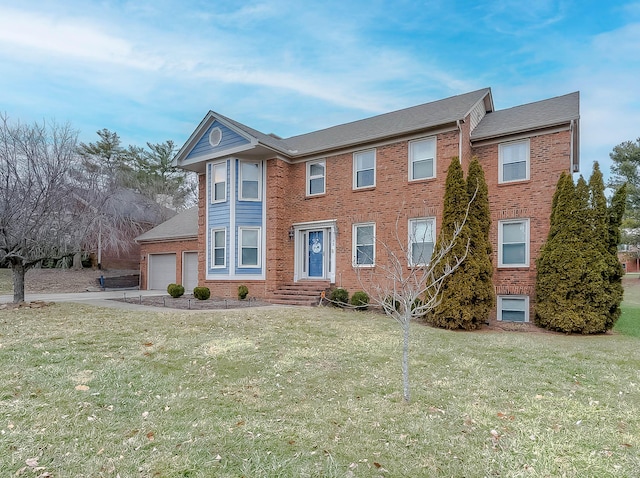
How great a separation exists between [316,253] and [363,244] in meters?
2.05

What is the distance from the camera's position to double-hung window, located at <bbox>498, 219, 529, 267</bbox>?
11289mm

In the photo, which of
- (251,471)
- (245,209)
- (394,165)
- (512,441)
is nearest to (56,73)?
(245,209)

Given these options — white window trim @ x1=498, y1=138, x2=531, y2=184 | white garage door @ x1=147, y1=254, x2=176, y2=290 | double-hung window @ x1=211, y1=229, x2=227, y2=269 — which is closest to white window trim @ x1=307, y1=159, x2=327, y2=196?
double-hung window @ x1=211, y1=229, x2=227, y2=269

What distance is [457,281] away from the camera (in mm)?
9406

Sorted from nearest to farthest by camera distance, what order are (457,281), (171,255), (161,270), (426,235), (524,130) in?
(457,281) → (524,130) → (426,235) → (171,255) → (161,270)

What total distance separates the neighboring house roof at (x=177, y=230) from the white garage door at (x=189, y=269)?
3.28ft

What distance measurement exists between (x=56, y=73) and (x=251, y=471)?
1649cm

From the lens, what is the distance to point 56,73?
45.7 ft

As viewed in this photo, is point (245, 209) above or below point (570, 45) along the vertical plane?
below

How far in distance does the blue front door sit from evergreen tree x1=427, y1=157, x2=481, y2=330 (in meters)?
5.24

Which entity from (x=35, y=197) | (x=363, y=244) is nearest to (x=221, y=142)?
(x=35, y=197)

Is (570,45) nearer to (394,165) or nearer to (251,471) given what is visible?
(394,165)

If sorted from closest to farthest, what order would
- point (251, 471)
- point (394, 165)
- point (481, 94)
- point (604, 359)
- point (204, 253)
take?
point (251, 471)
point (604, 359)
point (394, 165)
point (481, 94)
point (204, 253)

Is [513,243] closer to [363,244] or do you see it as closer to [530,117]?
[530,117]
